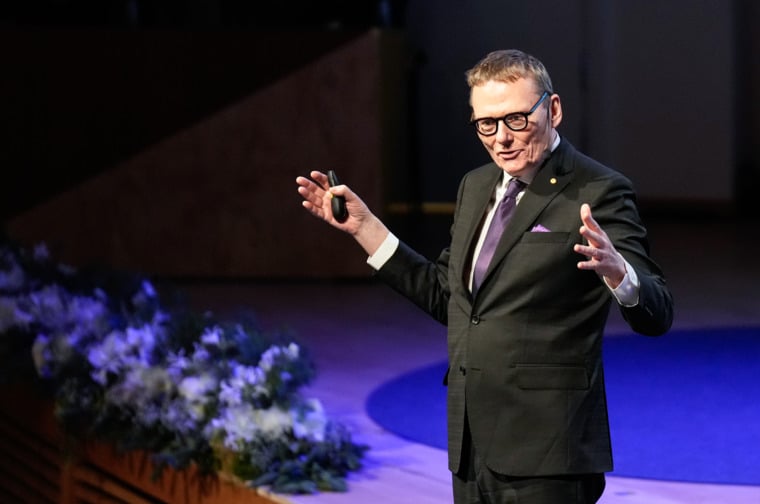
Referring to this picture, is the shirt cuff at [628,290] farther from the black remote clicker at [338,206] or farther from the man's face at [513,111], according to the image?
the black remote clicker at [338,206]

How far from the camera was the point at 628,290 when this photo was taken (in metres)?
1.99

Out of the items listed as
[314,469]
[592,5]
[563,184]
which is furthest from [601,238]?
[592,5]

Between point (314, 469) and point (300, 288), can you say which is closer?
point (314, 469)

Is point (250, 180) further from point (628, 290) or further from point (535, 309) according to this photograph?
point (628, 290)

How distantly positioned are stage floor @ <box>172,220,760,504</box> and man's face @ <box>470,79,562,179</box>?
138 cm

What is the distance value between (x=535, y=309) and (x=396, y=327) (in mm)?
4215

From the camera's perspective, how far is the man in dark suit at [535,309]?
7.04ft

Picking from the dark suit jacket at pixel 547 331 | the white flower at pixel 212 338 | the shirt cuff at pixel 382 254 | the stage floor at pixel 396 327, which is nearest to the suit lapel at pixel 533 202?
the dark suit jacket at pixel 547 331

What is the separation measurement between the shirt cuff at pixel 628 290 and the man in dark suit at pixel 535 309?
10 cm

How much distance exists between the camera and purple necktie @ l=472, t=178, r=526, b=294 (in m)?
2.21

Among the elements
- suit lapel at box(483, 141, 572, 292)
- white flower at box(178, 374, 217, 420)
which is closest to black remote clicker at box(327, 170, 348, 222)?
suit lapel at box(483, 141, 572, 292)

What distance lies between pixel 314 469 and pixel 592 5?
7.39 meters

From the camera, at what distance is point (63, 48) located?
26.0ft

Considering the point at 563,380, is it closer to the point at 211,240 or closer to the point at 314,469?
the point at 314,469
